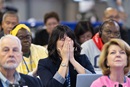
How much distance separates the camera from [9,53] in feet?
21.2

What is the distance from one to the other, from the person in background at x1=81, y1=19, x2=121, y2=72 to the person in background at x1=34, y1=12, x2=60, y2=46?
2912 millimetres

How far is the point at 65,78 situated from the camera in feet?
24.5

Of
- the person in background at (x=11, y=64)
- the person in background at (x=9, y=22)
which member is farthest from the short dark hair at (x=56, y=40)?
the person in background at (x=9, y=22)

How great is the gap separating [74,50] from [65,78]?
1.53 ft

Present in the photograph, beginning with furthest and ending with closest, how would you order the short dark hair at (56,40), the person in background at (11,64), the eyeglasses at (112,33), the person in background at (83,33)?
the person in background at (83,33), the eyeglasses at (112,33), the short dark hair at (56,40), the person in background at (11,64)

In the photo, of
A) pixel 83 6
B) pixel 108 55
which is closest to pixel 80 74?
pixel 108 55

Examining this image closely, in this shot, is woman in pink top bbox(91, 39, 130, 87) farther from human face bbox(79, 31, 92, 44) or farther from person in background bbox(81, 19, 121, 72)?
human face bbox(79, 31, 92, 44)

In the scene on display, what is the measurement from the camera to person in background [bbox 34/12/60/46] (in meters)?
12.1

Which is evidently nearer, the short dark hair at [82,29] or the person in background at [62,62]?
the person in background at [62,62]

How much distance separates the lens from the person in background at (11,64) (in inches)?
249

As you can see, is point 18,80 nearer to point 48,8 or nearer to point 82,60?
point 82,60

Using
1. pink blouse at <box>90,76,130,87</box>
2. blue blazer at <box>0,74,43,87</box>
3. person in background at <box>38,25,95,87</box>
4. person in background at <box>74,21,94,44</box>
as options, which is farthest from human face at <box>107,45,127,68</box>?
person in background at <box>74,21,94,44</box>

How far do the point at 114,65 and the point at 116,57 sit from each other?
0.09 meters

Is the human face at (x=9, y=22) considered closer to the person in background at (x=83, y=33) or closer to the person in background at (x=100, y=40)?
the person in background at (x=83, y=33)
